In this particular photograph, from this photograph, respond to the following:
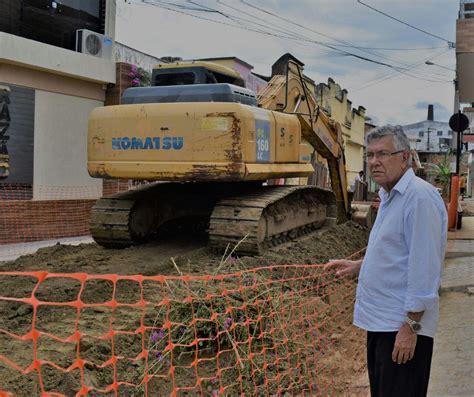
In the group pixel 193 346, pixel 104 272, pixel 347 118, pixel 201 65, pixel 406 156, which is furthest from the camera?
pixel 347 118

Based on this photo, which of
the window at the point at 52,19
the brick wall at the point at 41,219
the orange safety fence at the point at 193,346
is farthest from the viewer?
the window at the point at 52,19

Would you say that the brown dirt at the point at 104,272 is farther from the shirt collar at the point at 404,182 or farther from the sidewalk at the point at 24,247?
the shirt collar at the point at 404,182

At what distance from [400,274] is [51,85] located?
10604 millimetres

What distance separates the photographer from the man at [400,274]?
2.96m

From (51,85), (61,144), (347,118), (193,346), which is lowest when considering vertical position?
(193,346)

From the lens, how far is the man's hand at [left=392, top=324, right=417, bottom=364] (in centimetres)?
296

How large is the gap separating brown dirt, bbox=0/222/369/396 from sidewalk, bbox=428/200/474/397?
63cm

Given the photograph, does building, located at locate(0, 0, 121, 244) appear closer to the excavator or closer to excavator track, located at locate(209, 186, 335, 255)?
the excavator

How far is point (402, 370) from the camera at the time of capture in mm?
3066

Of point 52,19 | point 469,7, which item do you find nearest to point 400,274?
point 469,7

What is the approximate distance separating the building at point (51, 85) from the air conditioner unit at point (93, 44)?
21mm

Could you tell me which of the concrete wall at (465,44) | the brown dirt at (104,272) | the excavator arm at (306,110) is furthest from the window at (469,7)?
the brown dirt at (104,272)

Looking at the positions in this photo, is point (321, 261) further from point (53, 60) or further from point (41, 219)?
point (53, 60)

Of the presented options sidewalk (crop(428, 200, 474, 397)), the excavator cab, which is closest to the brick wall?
the excavator cab
